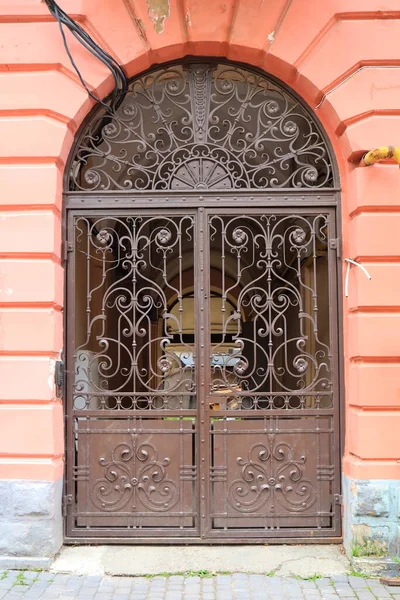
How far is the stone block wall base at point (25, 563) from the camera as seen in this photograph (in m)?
4.63

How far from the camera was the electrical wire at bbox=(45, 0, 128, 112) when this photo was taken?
4766mm

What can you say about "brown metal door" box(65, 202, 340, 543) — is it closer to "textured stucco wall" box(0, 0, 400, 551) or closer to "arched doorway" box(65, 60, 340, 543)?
"arched doorway" box(65, 60, 340, 543)

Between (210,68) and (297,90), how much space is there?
2.82ft

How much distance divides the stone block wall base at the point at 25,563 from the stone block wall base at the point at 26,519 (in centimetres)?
1

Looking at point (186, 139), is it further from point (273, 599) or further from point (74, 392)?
point (273, 599)

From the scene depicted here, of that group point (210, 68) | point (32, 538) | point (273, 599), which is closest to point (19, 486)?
point (32, 538)

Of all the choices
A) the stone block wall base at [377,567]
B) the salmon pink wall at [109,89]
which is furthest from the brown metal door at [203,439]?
the stone block wall base at [377,567]

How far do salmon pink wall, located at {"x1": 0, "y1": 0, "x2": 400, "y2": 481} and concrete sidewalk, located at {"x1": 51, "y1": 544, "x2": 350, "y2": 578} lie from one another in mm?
726

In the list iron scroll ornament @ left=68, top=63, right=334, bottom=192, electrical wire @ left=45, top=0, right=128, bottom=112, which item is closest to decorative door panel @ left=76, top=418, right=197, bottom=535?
iron scroll ornament @ left=68, top=63, right=334, bottom=192

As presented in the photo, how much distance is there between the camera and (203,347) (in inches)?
202

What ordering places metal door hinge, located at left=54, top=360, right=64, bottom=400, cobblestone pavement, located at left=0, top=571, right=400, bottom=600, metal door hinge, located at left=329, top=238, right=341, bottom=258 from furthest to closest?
metal door hinge, located at left=329, top=238, right=341, bottom=258, metal door hinge, located at left=54, top=360, right=64, bottom=400, cobblestone pavement, located at left=0, top=571, right=400, bottom=600

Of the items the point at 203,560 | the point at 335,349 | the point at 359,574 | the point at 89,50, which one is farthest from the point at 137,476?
the point at 89,50

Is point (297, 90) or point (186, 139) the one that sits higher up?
point (297, 90)

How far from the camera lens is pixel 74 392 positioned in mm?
5125
